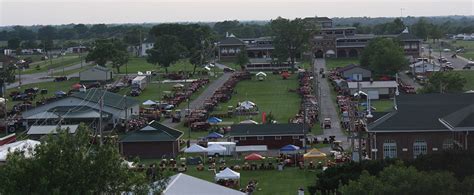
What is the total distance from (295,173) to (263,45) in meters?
80.5

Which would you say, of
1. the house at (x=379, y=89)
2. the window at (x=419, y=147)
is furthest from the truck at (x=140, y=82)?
the window at (x=419, y=147)

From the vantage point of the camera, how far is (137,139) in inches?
1618

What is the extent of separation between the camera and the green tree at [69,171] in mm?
19578

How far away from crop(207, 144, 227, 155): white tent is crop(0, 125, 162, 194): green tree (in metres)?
18.6

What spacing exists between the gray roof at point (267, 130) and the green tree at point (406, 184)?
19.5 m

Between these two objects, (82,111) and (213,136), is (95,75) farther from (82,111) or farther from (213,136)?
(213,136)

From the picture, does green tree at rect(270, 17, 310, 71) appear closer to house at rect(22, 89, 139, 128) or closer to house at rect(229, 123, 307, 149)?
house at rect(22, 89, 139, 128)

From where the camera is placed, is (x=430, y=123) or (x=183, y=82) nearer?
(x=430, y=123)

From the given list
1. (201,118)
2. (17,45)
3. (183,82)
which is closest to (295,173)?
(201,118)

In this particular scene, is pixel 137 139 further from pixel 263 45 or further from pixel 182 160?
pixel 263 45

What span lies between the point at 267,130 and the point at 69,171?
23.3 m

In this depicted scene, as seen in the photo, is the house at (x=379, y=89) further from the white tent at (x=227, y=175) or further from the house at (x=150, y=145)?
the white tent at (x=227, y=175)

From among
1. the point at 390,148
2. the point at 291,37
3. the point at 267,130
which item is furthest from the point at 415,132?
the point at 291,37

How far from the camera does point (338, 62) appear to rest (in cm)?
10462
